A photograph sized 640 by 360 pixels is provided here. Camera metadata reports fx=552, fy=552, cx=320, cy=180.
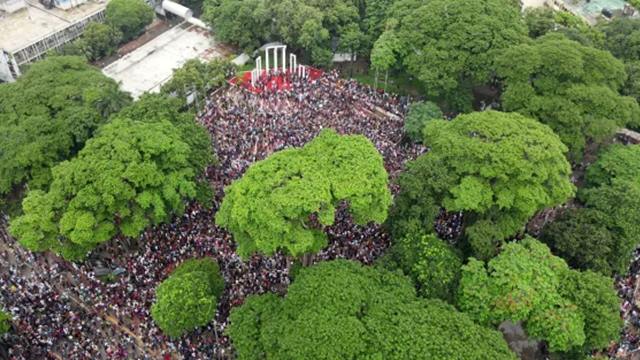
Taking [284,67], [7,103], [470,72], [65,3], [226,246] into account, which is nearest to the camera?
[226,246]

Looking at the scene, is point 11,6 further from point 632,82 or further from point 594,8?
point 594,8

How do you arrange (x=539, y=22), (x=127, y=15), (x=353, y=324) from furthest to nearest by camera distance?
(x=127, y=15)
(x=539, y=22)
(x=353, y=324)

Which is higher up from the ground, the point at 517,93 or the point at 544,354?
the point at 517,93

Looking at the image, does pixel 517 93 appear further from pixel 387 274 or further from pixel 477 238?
pixel 387 274

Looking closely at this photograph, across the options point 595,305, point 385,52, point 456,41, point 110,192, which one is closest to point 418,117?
point 456,41

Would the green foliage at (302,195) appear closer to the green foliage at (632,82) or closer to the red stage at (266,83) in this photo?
the red stage at (266,83)

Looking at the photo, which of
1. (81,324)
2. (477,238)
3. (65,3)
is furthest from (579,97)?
(65,3)

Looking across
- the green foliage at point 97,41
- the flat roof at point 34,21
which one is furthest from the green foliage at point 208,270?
the flat roof at point 34,21
